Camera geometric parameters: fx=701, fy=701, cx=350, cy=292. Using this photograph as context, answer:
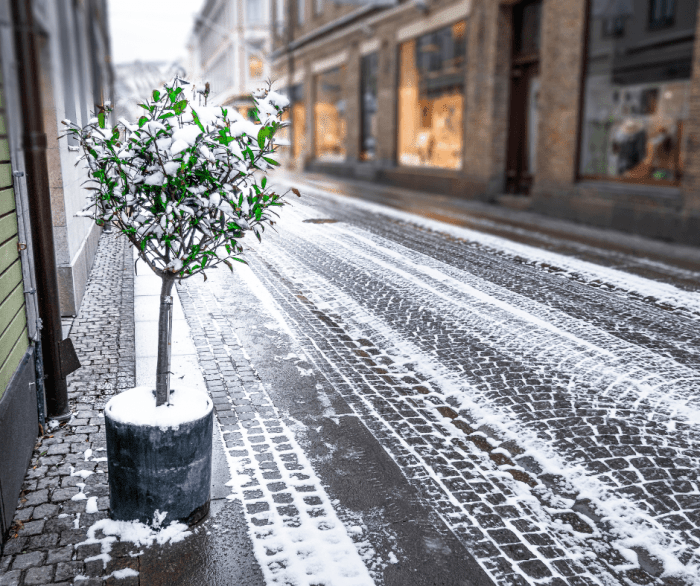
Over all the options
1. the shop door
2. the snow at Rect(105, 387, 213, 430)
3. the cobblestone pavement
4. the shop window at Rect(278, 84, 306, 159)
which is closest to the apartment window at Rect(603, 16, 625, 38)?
the shop door

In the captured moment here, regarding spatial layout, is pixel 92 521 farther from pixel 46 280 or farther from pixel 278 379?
pixel 278 379

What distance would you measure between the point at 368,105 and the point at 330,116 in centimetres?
473

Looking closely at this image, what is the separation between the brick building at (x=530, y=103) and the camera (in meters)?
12.9

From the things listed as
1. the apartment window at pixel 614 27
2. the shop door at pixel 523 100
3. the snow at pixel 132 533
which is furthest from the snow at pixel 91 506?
the shop door at pixel 523 100

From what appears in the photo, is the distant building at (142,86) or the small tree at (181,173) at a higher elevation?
the distant building at (142,86)

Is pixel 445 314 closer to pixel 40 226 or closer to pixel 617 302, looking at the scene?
pixel 617 302

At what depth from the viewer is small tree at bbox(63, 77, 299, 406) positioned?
9.92 ft

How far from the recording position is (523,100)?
1847 centimetres

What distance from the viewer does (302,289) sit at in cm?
841

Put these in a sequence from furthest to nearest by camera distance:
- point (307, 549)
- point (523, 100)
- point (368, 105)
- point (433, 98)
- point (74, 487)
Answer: point (368, 105)
point (433, 98)
point (523, 100)
point (74, 487)
point (307, 549)

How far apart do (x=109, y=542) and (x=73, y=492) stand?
0.54m

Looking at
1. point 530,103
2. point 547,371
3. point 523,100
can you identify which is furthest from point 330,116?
point 547,371

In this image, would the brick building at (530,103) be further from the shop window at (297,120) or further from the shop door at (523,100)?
the shop window at (297,120)

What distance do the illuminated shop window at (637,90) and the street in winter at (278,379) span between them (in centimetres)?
287
